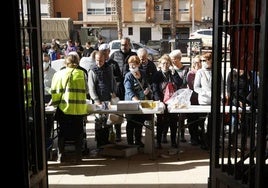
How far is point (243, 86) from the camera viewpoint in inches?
128

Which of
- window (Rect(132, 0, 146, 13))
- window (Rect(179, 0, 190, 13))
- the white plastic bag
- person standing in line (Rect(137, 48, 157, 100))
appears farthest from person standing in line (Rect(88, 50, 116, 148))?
window (Rect(132, 0, 146, 13))

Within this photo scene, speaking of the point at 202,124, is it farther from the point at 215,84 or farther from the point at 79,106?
the point at 215,84

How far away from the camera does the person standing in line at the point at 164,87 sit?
22.5ft

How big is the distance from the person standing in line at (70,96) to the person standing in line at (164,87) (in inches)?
52.9

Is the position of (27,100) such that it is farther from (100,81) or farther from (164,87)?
(164,87)

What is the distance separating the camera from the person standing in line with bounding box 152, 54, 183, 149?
6859mm

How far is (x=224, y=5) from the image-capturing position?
131 inches

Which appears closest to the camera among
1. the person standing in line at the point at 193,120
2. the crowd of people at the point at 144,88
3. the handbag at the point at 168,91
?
the crowd of people at the point at 144,88

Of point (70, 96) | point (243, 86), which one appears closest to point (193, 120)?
point (70, 96)

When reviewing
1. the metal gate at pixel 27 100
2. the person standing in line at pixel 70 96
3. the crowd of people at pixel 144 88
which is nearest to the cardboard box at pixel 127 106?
the crowd of people at pixel 144 88

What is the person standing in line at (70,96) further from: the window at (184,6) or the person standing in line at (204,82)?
the window at (184,6)

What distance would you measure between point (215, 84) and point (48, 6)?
4472 centimetres

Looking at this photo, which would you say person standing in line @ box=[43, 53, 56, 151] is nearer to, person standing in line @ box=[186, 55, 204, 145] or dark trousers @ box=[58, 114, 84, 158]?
dark trousers @ box=[58, 114, 84, 158]

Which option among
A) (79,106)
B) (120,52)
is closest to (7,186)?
(79,106)
